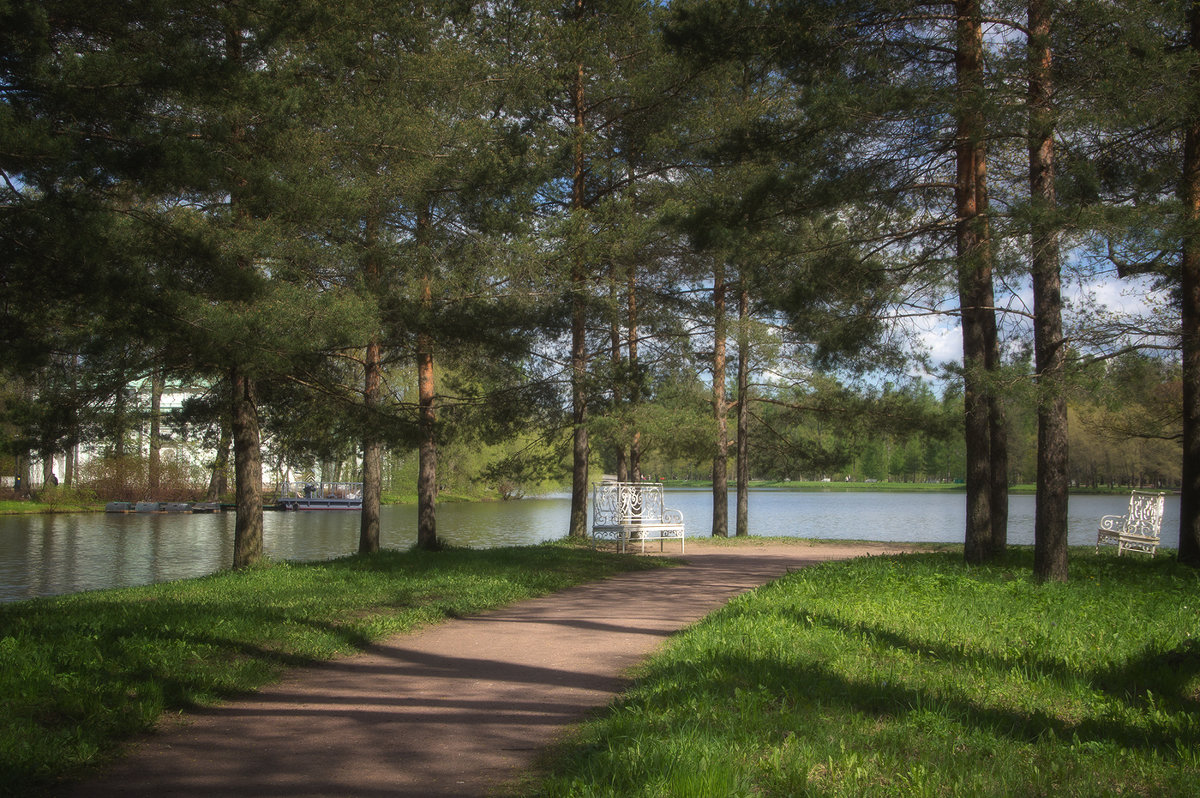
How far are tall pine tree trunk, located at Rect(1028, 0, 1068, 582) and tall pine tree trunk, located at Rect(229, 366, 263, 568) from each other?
392 inches

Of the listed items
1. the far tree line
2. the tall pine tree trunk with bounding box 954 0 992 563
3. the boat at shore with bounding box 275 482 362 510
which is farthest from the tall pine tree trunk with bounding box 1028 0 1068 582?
the boat at shore with bounding box 275 482 362 510

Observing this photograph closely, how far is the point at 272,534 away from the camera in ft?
99.7

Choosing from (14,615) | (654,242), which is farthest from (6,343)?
(654,242)

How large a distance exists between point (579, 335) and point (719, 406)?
4880 mm

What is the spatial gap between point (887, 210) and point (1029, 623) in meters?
6.57

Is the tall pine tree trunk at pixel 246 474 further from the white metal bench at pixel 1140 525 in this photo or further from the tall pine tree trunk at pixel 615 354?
the white metal bench at pixel 1140 525

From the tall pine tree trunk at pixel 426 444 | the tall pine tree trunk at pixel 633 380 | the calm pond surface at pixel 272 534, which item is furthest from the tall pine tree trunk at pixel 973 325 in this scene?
the calm pond surface at pixel 272 534

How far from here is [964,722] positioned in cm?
408

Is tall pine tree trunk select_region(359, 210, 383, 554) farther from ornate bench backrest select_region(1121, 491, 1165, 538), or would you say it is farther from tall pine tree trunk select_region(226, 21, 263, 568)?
ornate bench backrest select_region(1121, 491, 1165, 538)

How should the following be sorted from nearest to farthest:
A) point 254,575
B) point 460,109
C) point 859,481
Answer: point 254,575 < point 460,109 < point 859,481

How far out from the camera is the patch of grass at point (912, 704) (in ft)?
10.9

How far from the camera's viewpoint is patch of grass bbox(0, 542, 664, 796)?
4180mm

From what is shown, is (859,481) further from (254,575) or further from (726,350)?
(254,575)

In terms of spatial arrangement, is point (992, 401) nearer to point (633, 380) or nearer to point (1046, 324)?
point (1046, 324)
